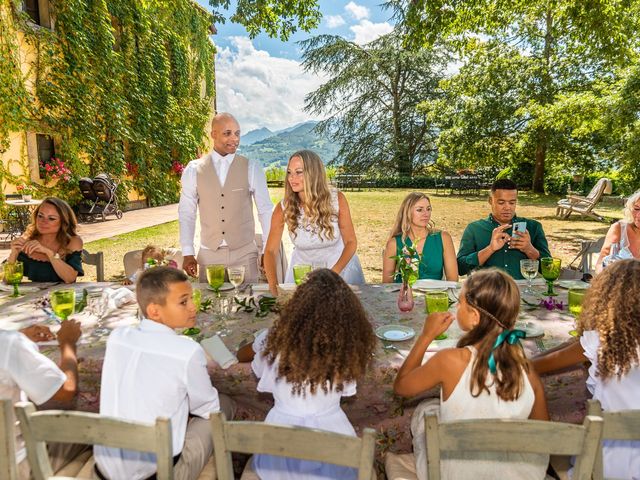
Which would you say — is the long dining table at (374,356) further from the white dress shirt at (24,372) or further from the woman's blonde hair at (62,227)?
the woman's blonde hair at (62,227)

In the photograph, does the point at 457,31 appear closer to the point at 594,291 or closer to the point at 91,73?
the point at 594,291

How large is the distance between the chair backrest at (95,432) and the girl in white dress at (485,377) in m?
0.87

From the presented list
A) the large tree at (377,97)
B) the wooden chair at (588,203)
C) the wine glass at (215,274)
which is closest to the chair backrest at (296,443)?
the wine glass at (215,274)

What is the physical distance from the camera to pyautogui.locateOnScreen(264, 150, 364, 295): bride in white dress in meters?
3.26

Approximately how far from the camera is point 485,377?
1.63 metres

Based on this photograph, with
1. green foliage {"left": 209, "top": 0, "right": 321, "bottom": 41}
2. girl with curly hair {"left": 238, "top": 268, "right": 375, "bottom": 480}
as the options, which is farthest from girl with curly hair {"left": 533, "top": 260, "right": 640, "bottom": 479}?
green foliage {"left": 209, "top": 0, "right": 321, "bottom": 41}

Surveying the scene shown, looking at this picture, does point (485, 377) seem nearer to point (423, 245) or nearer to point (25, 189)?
point (423, 245)

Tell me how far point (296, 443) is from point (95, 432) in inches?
22.6

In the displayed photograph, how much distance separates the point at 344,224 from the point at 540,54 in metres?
20.1

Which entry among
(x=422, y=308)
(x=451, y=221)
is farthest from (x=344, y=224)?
(x=451, y=221)

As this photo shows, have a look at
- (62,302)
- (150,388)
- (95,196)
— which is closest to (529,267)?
(150,388)

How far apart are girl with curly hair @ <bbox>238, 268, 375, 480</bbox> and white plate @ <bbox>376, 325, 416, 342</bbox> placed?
354mm

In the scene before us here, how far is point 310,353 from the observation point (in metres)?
1.67

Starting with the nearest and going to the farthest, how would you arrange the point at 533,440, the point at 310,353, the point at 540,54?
the point at 533,440, the point at 310,353, the point at 540,54
